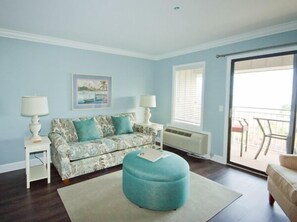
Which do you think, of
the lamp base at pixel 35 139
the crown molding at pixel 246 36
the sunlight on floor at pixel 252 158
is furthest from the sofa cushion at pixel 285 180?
the lamp base at pixel 35 139

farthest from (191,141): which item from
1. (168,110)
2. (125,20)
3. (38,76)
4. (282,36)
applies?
(38,76)

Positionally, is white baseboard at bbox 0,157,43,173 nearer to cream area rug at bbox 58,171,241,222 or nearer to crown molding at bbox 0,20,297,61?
cream area rug at bbox 58,171,241,222

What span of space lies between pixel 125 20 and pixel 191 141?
8.98ft

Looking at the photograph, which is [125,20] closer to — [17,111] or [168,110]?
[17,111]

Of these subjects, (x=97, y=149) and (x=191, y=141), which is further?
(x=191, y=141)

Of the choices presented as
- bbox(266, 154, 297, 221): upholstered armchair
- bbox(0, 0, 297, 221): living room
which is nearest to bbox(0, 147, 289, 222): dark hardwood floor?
bbox(0, 0, 297, 221): living room

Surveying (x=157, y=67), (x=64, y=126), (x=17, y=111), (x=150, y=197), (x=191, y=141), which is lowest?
(x=150, y=197)

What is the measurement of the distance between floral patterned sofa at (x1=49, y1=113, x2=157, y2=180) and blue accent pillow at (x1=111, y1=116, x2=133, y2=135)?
0.10m

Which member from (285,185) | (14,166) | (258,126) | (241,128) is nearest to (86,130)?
(14,166)

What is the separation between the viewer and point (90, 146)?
3.15 m

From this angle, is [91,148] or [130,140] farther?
[130,140]

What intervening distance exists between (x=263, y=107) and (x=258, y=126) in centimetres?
63

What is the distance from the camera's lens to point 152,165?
231 centimetres

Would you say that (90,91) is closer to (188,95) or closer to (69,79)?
(69,79)
